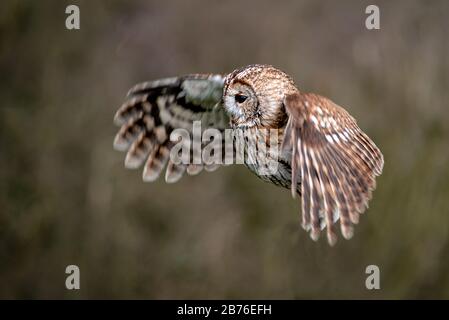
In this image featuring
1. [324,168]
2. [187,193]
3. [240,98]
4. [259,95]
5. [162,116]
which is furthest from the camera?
[187,193]

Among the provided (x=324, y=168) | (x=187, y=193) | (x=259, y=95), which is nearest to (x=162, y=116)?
(x=259, y=95)

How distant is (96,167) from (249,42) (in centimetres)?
234

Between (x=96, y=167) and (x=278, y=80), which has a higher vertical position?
(x=278, y=80)

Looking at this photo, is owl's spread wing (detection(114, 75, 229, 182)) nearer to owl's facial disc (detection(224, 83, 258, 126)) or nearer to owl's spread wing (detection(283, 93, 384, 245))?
owl's facial disc (detection(224, 83, 258, 126))

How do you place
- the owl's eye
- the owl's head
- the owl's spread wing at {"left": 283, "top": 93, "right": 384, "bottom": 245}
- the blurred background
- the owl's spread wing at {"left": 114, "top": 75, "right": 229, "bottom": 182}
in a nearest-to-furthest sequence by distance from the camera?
1. the owl's spread wing at {"left": 283, "top": 93, "right": 384, "bottom": 245}
2. the owl's head
3. the owl's eye
4. the owl's spread wing at {"left": 114, "top": 75, "right": 229, "bottom": 182}
5. the blurred background

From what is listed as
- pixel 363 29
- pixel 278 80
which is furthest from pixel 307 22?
pixel 278 80

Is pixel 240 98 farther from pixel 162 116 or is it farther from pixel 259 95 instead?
pixel 162 116

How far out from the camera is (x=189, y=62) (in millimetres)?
9625

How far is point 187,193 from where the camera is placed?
8664mm

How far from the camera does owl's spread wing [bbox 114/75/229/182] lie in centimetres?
586

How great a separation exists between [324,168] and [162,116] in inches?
62.0

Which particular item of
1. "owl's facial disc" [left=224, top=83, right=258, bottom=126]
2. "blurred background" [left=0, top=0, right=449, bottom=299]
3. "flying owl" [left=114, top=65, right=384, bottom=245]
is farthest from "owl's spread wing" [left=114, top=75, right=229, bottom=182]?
"blurred background" [left=0, top=0, right=449, bottom=299]
